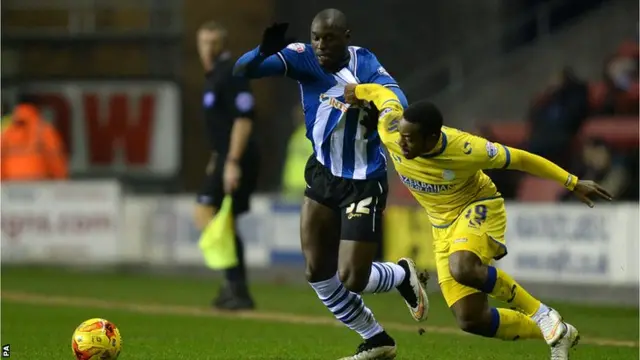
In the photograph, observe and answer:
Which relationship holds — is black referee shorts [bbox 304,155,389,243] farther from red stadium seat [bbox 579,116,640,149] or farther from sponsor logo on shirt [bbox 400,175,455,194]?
red stadium seat [bbox 579,116,640,149]

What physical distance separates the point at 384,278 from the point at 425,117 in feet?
4.76

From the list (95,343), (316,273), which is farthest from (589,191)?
(95,343)

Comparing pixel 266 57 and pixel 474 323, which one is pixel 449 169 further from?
pixel 266 57

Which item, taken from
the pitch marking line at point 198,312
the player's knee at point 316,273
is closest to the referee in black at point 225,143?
the pitch marking line at point 198,312

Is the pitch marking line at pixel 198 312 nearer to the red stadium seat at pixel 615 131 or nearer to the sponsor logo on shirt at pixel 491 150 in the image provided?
the sponsor logo on shirt at pixel 491 150

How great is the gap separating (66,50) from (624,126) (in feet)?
31.1

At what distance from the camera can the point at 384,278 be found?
1005 centimetres

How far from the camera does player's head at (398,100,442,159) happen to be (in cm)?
911

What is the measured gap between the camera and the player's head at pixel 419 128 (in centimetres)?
911

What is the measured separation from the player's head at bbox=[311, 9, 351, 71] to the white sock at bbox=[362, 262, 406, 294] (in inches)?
58.1

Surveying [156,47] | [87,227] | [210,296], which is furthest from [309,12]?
[210,296]

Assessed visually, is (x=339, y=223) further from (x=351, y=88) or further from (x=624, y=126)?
(x=624, y=126)

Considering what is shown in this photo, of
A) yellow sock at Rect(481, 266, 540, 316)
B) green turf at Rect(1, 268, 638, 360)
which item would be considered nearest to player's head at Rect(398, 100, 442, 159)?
yellow sock at Rect(481, 266, 540, 316)

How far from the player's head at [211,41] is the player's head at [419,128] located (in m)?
5.47
